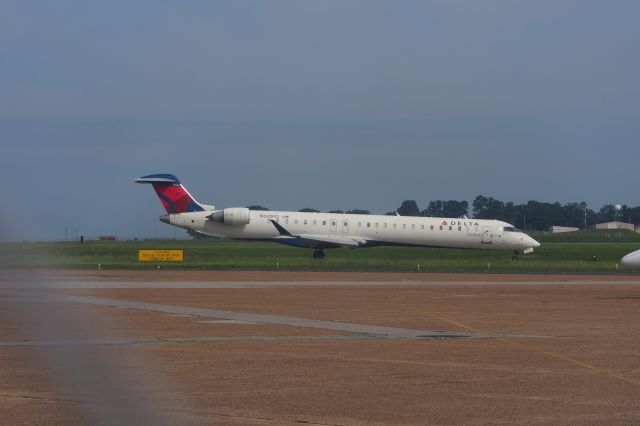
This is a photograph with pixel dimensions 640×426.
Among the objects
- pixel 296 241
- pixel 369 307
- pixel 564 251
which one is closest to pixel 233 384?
pixel 369 307

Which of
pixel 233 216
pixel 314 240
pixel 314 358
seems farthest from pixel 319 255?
pixel 314 358

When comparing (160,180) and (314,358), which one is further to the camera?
(160,180)

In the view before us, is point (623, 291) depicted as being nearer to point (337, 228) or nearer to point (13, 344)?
point (13, 344)

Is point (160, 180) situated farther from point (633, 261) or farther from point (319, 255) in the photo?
point (633, 261)

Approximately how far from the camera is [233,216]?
78000 millimetres

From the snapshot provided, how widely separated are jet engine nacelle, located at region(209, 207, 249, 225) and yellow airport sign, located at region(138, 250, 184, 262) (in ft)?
17.2

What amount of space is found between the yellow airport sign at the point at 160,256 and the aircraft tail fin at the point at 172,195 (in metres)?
6.73

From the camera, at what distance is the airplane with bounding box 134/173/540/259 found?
7756 cm

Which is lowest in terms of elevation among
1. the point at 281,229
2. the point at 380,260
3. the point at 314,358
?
the point at 314,358

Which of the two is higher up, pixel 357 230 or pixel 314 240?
pixel 357 230

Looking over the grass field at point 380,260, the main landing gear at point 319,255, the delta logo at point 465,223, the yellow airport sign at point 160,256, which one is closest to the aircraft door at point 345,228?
the grass field at point 380,260

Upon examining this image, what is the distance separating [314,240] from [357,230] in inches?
134

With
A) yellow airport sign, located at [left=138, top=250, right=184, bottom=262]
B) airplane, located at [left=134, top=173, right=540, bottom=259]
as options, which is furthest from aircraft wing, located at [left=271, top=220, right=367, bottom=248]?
yellow airport sign, located at [left=138, top=250, right=184, bottom=262]

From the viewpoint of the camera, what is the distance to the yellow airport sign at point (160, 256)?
240 ft
